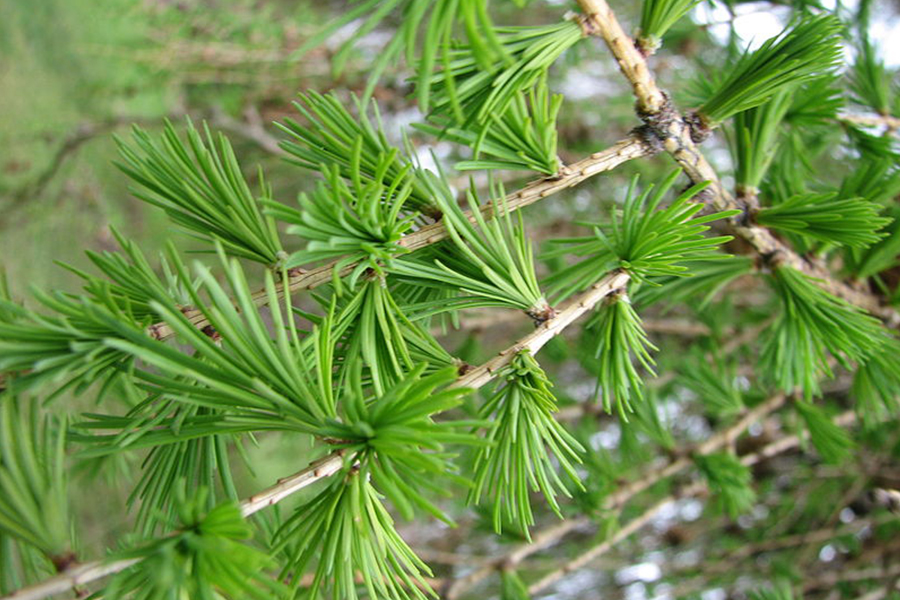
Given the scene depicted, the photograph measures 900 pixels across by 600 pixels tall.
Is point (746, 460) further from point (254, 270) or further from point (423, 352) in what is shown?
point (254, 270)

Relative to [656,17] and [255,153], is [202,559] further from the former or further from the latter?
[255,153]

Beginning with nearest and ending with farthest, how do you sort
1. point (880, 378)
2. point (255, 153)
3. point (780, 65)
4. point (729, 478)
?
point (780, 65), point (880, 378), point (729, 478), point (255, 153)

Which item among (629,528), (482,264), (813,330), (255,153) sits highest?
(255,153)

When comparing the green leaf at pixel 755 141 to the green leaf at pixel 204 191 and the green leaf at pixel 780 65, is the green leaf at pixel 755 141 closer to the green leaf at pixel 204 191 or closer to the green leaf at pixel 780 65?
the green leaf at pixel 780 65

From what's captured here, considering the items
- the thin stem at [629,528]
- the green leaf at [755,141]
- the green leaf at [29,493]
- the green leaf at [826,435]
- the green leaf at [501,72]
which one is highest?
the green leaf at [501,72]

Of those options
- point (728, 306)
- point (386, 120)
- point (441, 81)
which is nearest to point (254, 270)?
point (386, 120)

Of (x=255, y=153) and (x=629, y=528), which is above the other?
(x=255, y=153)

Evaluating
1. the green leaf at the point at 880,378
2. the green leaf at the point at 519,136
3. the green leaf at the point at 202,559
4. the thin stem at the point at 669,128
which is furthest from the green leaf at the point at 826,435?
the green leaf at the point at 202,559

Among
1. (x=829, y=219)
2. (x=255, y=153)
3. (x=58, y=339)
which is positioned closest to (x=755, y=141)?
(x=829, y=219)

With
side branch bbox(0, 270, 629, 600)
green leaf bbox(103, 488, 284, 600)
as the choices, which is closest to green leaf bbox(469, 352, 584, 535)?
side branch bbox(0, 270, 629, 600)
